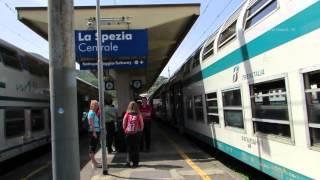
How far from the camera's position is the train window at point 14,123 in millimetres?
12727

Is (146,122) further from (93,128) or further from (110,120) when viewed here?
(93,128)

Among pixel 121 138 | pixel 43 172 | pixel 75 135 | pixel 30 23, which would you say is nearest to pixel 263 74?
pixel 75 135

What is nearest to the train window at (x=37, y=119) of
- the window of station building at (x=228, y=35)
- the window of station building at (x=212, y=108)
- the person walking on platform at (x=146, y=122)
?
the person walking on platform at (x=146, y=122)

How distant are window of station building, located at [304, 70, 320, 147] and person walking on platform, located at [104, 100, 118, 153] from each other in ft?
28.6

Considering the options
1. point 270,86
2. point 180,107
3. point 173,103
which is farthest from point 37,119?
point 270,86

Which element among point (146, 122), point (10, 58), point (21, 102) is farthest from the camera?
point (146, 122)

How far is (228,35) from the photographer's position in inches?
420

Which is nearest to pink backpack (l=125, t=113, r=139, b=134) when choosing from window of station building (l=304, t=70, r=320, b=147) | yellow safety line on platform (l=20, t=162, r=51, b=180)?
yellow safety line on platform (l=20, t=162, r=51, b=180)

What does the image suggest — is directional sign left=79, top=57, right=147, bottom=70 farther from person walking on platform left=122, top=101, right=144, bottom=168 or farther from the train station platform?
person walking on platform left=122, top=101, right=144, bottom=168

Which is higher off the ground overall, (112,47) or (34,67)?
(112,47)

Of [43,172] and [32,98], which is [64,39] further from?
[32,98]

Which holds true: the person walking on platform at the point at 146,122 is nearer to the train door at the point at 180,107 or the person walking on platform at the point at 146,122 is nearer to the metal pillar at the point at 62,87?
the train door at the point at 180,107

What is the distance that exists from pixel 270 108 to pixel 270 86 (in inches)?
14.6

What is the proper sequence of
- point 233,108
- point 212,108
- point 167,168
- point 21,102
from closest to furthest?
point 233,108
point 167,168
point 212,108
point 21,102
